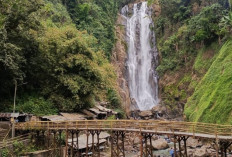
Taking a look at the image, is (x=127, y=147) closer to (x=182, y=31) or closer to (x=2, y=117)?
(x=2, y=117)

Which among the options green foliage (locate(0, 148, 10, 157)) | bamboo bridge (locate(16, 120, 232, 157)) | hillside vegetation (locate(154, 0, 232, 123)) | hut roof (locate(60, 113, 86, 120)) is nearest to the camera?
bamboo bridge (locate(16, 120, 232, 157))

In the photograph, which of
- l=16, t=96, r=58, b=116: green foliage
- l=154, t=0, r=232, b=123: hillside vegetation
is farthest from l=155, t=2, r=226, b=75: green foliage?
l=16, t=96, r=58, b=116: green foliage

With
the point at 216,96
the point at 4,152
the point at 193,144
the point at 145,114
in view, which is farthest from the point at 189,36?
the point at 4,152

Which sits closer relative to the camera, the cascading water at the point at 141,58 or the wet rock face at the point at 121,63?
the wet rock face at the point at 121,63

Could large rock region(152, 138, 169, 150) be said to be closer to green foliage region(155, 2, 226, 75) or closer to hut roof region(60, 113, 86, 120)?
hut roof region(60, 113, 86, 120)

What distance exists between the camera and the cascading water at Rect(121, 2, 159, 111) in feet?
167

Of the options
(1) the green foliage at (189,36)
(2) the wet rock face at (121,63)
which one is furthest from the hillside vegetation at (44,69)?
(1) the green foliage at (189,36)

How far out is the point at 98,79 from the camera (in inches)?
1178

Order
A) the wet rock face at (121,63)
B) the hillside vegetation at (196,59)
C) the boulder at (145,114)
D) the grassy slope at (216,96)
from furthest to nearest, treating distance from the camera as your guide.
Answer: the wet rock face at (121,63) < the boulder at (145,114) < the hillside vegetation at (196,59) < the grassy slope at (216,96)

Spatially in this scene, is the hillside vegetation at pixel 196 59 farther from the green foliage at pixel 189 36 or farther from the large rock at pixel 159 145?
the large rock at pixel 159 145

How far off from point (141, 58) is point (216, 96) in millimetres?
29403

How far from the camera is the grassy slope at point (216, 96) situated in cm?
2569

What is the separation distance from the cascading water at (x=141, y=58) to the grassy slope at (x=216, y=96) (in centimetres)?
1452

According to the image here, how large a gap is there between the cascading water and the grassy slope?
1452 cm
